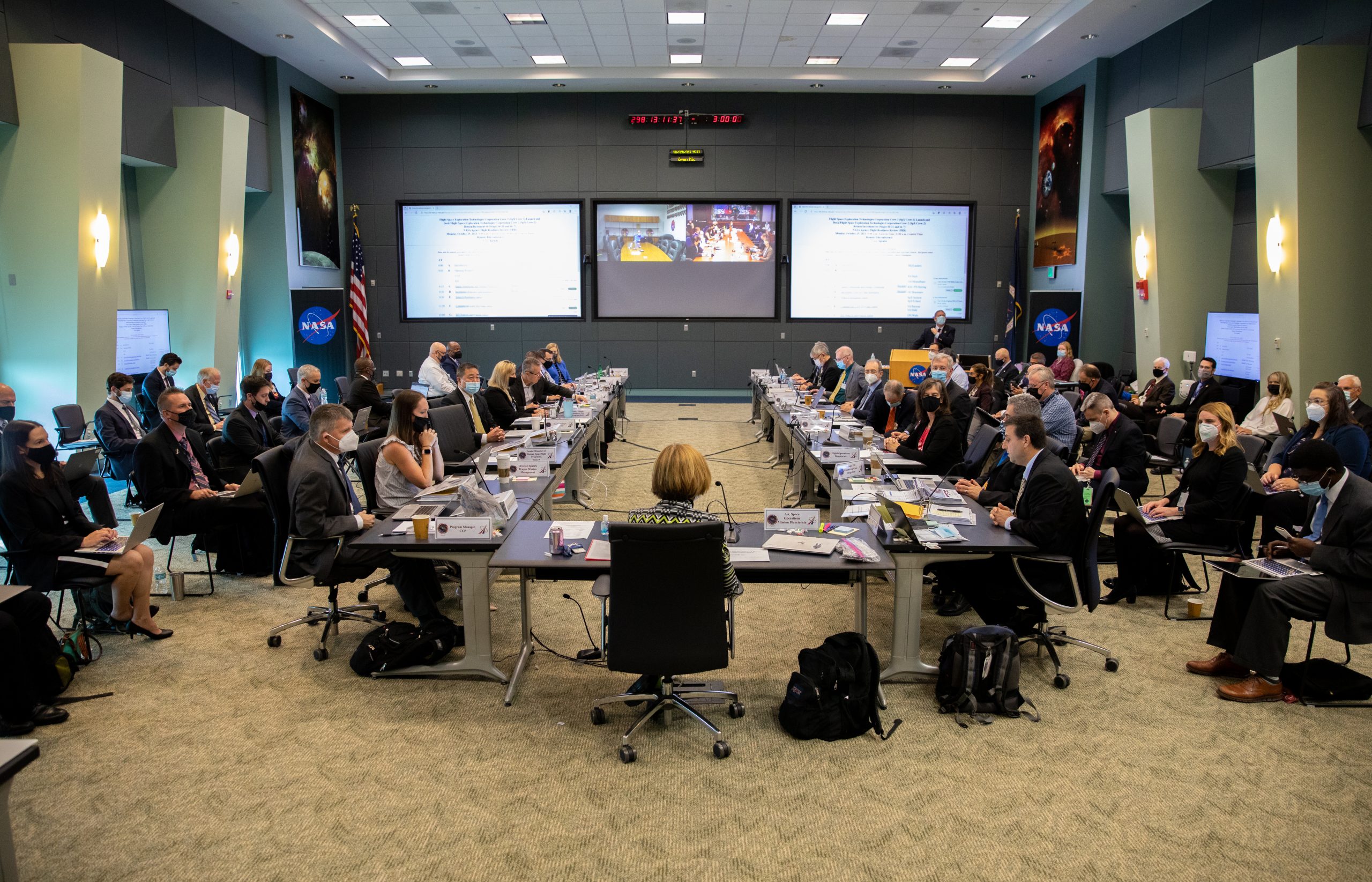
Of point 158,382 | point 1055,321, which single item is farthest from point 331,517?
point 1055,321

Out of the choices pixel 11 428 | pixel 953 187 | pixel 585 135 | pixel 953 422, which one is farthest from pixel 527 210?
pixel 11 428

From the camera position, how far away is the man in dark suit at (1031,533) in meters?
4.11

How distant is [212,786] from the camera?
3.29 meters

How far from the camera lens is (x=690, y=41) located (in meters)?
12.8

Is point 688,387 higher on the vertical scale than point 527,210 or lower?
lower

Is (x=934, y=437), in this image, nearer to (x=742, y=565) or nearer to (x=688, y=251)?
(x=742, y=565)

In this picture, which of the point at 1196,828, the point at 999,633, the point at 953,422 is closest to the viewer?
the point at 1196,828

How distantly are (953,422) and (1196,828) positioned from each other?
3.80m

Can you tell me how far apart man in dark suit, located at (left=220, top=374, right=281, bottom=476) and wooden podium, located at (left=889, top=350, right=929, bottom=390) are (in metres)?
8.53

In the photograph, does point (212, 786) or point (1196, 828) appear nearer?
point (1196, 828)

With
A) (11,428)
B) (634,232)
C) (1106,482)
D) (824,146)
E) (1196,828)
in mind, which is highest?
(824,146)

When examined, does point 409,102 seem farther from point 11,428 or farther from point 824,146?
point 11,428

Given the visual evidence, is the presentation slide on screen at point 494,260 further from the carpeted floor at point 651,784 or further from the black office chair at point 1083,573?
the black office chair at point 1083,573

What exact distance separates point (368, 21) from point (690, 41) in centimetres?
451
